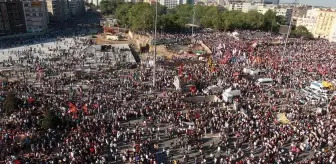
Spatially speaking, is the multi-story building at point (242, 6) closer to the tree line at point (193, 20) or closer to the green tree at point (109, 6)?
the tree line at point (193, 20)

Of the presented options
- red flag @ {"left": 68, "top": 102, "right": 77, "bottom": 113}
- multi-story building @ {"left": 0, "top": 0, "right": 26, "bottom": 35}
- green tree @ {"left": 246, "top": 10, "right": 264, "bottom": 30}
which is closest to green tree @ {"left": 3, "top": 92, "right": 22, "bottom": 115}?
red flag @ {"left": 68, "top": 102, "right": 77, "bottom": 113}

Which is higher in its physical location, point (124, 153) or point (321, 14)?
point (321, 14)

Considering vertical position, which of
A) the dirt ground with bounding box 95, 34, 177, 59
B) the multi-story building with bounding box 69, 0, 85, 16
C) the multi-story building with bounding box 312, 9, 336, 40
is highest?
the multi-story building with bounding box 69, 0, 85, 16

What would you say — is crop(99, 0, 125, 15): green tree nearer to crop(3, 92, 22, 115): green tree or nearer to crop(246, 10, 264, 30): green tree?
crop(246, 10, 264, 30): green tree

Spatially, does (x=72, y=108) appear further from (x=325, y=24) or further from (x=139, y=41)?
(x=325, y=24)

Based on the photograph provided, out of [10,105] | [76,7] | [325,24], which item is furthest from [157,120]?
[76,7]

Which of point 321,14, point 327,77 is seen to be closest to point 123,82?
point 327,77

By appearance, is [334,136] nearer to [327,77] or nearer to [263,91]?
[263,91]
